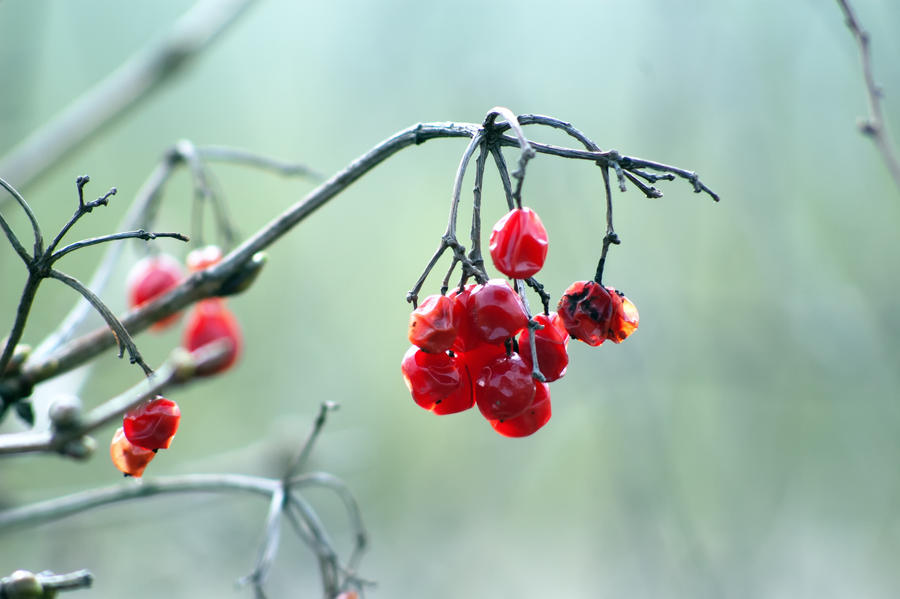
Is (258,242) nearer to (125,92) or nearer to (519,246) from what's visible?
(519,246)

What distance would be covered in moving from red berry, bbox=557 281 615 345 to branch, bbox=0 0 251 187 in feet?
3.89

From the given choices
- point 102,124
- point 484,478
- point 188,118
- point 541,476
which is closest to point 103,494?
point 102,124

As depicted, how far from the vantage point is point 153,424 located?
96 cm

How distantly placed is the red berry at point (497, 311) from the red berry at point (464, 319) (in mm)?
20

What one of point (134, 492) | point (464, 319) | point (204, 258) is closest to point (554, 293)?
point (204, 258)

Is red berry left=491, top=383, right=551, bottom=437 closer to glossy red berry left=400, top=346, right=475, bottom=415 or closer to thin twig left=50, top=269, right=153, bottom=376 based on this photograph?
glossy red berry left=400, top=346, right=475, bottom=415

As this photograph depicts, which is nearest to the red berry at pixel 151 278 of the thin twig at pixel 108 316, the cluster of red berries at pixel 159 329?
the cluster of red berries at pixel 159 329

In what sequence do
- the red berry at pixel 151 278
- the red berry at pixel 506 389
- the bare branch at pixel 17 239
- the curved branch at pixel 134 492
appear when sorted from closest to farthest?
the bare branch at pixel 17 239 < the red berry at pixel 506 389 < the curved branch at pixel 134 492 < the red berry at pixel 151 278

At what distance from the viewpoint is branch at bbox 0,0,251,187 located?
161cm

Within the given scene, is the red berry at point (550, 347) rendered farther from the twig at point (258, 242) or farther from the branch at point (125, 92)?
the branch at point (125, 92)

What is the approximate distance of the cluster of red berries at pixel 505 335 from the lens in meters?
0.89

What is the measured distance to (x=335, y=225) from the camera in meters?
6.62

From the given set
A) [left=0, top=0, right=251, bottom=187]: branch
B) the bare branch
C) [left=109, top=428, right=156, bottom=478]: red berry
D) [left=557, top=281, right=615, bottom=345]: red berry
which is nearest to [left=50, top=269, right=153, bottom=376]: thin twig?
the bare branch

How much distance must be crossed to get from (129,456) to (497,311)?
51 cm
